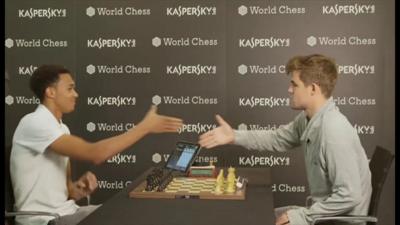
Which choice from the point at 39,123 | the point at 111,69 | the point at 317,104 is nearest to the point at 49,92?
the point at 39,123

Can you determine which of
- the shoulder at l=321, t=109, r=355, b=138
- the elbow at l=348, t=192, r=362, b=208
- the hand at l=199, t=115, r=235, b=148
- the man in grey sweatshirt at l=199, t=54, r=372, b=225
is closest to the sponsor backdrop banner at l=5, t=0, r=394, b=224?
the hand at l=199, t=115, r=235, b=148

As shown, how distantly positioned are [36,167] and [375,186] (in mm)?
1665

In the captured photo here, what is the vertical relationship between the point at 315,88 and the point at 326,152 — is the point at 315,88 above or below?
above

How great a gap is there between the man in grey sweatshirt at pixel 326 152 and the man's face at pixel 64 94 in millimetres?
1202

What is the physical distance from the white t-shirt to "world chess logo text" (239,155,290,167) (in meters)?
1.95

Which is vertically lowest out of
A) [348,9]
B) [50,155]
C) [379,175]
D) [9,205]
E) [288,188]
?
[288,188]

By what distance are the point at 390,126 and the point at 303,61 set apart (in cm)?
182

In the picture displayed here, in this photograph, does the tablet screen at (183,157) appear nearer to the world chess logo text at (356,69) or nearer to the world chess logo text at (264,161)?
the world chess logo text at (264,161)

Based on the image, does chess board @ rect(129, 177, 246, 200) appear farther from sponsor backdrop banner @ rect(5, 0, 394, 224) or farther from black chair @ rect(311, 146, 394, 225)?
sponsor backdrop banner @ rect(5, 0, 394, 224)

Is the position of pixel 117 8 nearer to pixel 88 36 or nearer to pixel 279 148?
pixel 88 36

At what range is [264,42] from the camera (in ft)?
14.2

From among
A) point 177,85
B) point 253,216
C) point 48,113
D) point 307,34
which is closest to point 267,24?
point 307,34

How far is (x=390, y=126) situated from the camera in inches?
167

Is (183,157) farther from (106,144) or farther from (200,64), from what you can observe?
(200,64)
